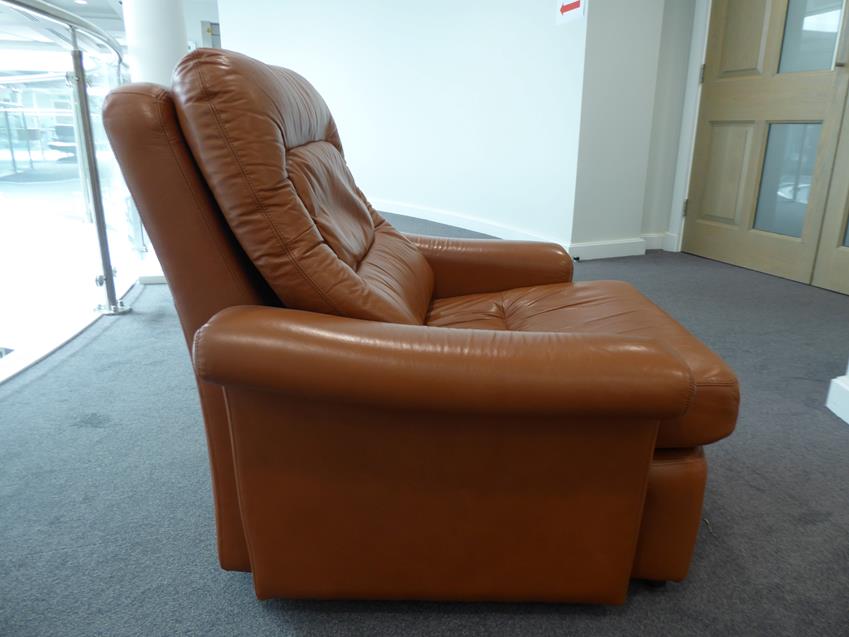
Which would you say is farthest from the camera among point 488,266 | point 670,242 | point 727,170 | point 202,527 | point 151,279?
point 670,242

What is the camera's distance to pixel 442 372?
0.88 m

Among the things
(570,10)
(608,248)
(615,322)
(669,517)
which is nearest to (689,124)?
(608,248)

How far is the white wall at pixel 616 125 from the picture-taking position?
3.64 meters

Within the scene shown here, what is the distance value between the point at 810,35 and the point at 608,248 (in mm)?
1539

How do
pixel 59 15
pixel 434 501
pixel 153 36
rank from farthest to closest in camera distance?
pixel 153 36 → pixel 59 15 → pixel 434 501

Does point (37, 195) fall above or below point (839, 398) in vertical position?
above

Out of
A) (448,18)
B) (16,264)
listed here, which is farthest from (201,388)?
(448,18)

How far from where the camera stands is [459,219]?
510 centimetres

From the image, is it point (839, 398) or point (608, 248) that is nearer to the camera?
point (839, 398)

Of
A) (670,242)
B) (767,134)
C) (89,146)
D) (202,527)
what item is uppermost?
(767,134)

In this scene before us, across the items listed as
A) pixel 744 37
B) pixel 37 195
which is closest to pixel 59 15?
pixel 37 195

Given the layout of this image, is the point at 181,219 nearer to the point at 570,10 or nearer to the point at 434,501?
the point at 434,501

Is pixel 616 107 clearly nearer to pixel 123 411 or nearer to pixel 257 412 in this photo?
pixel 123 411

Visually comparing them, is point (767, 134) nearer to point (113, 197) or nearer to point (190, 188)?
point (190, 188)
